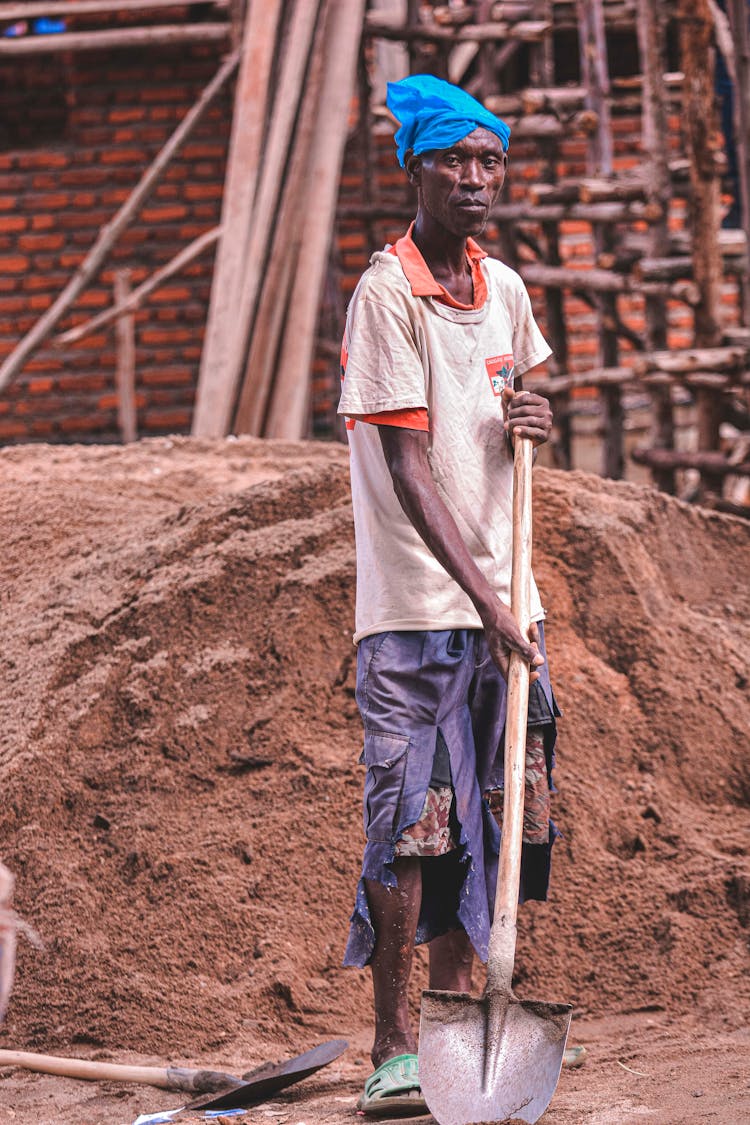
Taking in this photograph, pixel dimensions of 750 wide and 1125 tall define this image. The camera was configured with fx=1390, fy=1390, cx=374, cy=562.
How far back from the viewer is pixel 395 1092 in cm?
221

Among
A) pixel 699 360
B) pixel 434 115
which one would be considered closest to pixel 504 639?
pixel 434 115

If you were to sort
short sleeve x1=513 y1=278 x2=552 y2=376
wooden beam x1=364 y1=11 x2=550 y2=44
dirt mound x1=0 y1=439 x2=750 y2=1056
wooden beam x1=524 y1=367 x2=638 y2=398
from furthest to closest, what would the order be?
wooden beam x1=364 y1=11 x2=550 y2=44, wooden beam x1=524 y1=367 x2=638 y2=398, dirt mound x1=0 y1=439 x2=750 y2=1056, short sleeve x1=513 y1=278 x2=552 y2=376

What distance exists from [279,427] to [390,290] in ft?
13.0

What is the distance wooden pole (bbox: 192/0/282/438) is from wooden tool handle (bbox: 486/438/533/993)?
3.93 m

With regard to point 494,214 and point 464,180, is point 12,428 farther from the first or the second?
point 464,180

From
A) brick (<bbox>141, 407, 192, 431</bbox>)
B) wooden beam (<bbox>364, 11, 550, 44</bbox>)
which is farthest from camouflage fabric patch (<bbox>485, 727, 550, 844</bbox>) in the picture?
brick (<bbox>141, 407, 192, 431</bbox>)

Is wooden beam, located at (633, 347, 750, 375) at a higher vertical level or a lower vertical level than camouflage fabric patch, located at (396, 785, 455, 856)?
higher

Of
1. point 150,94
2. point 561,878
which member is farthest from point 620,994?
point 150,94

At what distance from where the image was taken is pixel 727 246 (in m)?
6.45

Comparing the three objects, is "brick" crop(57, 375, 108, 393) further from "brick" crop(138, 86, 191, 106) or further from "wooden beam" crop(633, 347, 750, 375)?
"wooden beam" crop(633, 347, 750, 375)

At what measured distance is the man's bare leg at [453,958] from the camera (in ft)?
7.86

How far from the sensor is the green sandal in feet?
7.20

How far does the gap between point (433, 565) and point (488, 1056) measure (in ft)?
2.54

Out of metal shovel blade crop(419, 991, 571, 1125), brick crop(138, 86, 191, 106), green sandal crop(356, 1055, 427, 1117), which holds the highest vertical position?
brick crop(138, 86, 191, 106)
